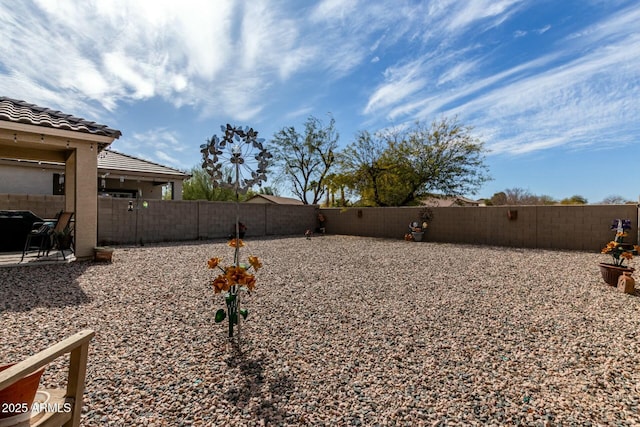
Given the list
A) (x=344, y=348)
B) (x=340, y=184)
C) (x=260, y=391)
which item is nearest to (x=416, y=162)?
(x=340, y=184)

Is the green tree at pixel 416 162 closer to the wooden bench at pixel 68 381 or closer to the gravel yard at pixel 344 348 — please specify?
the gravel yard at pixel 344 348

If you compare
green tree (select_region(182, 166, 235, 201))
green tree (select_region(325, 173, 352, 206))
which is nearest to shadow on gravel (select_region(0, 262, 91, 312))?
green tree (select_region(325, 173, 352, 206))

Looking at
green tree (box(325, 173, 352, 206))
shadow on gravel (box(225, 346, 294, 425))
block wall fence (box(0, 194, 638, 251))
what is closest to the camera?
shadow on gravel (box(225, 346, 294, 425))

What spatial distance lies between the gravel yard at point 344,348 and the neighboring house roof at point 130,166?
6789 mm

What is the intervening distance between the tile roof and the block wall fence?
2763 millimetres

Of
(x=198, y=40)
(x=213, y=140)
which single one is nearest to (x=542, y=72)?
(x=198, y=40)

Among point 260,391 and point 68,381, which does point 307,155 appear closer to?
point 260,391

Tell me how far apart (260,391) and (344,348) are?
757 millimetres

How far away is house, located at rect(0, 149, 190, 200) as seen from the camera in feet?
31.1

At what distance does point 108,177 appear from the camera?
10398 mm

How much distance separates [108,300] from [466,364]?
358 cm

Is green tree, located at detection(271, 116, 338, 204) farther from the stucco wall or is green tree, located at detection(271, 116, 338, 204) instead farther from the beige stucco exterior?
the beige stucco exterior

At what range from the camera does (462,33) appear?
6.63 metres

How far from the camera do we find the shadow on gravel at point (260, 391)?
1562 mm
